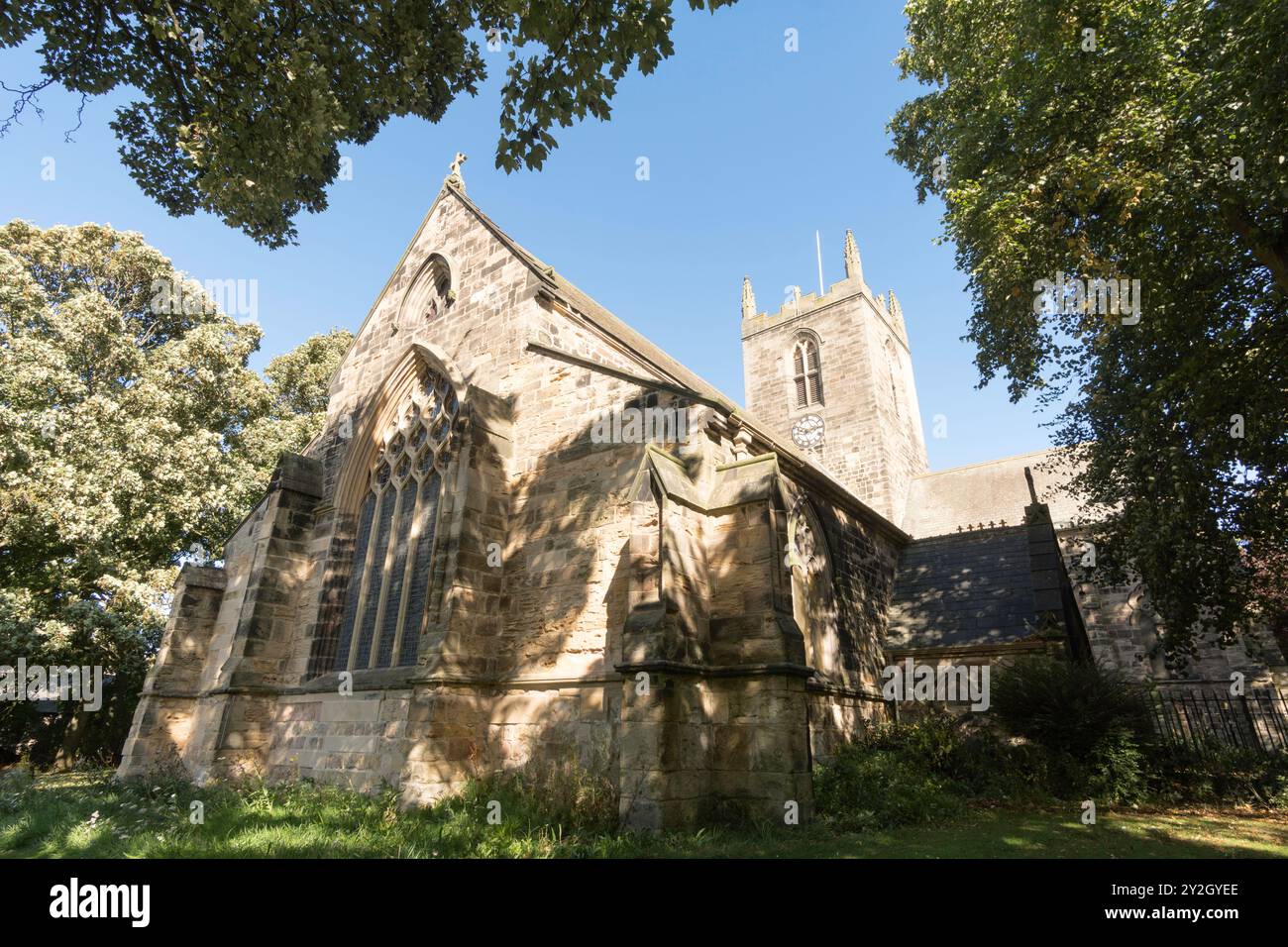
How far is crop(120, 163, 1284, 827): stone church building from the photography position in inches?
315

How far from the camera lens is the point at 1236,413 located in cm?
918

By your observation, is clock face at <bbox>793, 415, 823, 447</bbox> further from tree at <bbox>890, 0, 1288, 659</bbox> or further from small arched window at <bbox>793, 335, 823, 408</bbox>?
tree at <bbox>890, 0, 1288, 659</bbox>

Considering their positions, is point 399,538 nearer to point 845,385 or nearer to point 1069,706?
point 1069,706

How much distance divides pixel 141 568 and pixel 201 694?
8.26 m

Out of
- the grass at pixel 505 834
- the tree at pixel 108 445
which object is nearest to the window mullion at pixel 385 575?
the grass at pixel 505 834

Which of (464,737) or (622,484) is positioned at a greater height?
(622,484)

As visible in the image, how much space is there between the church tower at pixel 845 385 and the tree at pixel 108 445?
1998 centimetres

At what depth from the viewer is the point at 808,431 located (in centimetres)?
3025

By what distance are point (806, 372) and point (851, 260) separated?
18.9 ft

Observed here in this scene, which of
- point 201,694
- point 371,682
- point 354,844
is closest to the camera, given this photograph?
point 354,844

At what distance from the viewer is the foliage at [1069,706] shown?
10.8 meters
